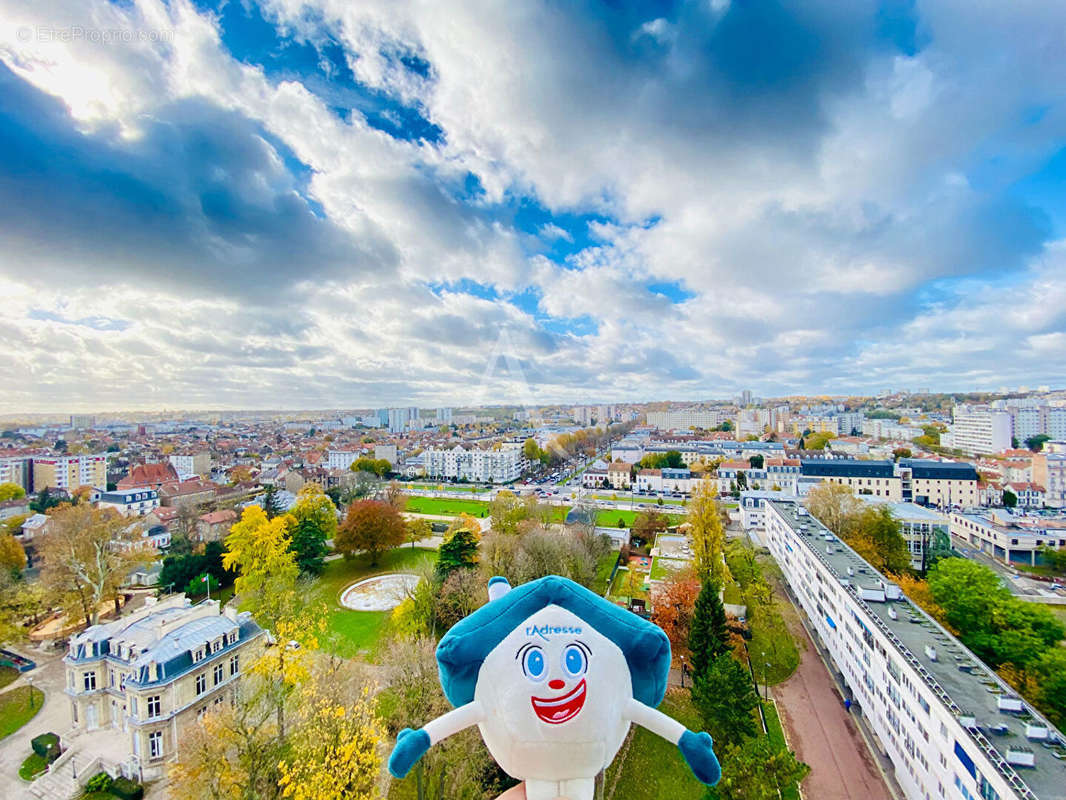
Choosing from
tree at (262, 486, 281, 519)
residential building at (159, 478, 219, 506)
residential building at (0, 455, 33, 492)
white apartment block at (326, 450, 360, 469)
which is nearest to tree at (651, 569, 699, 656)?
tree at (262, 486, 281, 519)

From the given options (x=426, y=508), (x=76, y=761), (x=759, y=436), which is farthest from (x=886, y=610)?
(x=759, y=436)

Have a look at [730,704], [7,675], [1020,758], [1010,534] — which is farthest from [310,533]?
[1010,534]

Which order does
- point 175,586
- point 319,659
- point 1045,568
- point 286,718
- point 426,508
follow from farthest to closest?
1. point 426,508
2. point 1045,568
3. point 175,586
4. point 319,659
5. point 286,718

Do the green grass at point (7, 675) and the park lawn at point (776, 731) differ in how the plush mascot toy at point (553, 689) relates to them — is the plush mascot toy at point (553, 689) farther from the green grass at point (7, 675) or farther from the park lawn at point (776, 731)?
the green grass at point (7, 675)

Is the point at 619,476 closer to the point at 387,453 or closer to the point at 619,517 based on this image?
the point at 619,517

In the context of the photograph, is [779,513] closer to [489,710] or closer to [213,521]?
[489,710]

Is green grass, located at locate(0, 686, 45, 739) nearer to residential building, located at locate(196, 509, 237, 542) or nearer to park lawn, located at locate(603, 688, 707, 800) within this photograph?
residential building, located at locate(196, 509, 237, 542)
